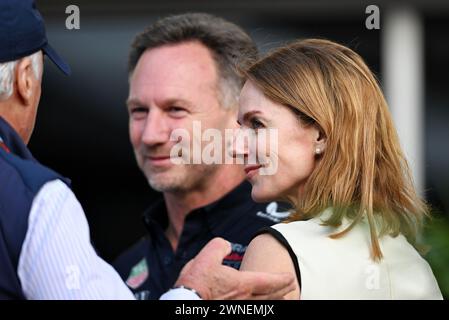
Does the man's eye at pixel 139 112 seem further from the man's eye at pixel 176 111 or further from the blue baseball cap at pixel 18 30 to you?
the blue baseball cap at pixel 18 30

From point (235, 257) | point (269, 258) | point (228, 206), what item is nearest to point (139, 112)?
point (228, 206)

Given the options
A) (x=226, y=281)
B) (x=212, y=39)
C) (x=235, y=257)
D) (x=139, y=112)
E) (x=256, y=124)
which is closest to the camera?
(x=226, y=281)

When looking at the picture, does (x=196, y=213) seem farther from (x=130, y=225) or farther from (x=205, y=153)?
(x=130, y=225)

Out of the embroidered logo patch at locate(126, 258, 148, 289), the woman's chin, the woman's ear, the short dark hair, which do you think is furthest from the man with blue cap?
the short dark hair

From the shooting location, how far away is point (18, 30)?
2.06 m

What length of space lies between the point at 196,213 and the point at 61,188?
1.33 metres

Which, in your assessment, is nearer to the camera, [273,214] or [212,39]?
[273,214]

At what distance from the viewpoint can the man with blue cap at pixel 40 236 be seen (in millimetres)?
1852

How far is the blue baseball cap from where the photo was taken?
2047mm

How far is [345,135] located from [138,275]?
1321 millimetres

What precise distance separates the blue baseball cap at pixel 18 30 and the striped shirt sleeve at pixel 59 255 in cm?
35

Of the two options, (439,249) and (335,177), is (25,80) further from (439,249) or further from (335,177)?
(439,249)

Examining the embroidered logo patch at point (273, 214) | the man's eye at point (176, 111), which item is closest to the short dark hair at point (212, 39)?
the man's eye at point (176, 111)
